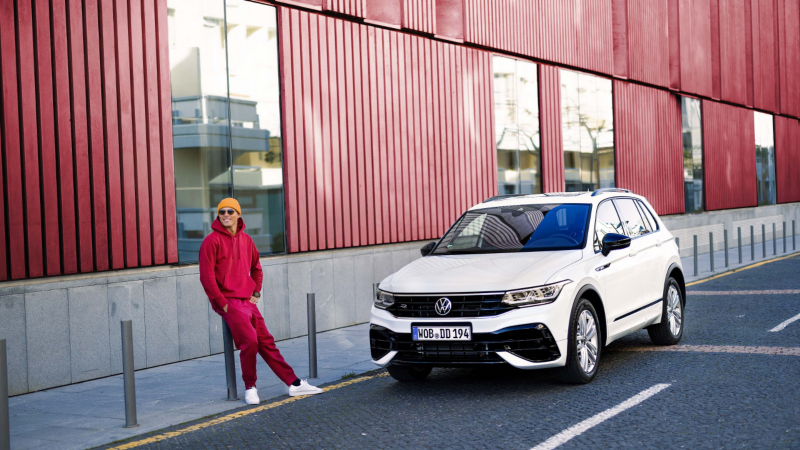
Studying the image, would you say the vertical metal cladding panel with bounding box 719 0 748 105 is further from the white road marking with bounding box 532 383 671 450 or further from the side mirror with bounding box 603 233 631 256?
the white road marking with bounding box 532 383 671 450

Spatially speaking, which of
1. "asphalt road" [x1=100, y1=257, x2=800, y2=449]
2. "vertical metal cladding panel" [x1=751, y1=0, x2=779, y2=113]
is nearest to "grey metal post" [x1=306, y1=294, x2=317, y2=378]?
"asphalt road" [x1=100, y1=257, x2=800, y2=449]

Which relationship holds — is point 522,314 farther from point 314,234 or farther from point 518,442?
point 314,234

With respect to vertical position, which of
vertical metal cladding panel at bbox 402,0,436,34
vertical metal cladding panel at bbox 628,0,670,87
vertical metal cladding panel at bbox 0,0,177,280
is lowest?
vertical metal cladding panel at bbox 0,0,177,280

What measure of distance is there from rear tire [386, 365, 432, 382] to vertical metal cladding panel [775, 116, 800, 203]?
2922 centimetres

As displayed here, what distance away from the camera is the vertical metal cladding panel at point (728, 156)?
26.1m

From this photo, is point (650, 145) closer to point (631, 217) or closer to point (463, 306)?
point (631, 217)

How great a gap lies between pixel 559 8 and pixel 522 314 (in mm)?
13387

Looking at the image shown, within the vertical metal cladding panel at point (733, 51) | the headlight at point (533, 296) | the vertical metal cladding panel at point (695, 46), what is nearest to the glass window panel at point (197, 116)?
the headlight at point (533, 296)

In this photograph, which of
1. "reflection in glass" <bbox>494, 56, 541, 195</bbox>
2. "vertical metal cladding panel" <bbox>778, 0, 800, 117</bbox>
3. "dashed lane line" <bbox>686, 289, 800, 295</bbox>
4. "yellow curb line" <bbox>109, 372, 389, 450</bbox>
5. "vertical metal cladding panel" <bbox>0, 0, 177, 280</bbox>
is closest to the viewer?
"yellow curb line" <bbox>109, 372, 389, 450</bbox>

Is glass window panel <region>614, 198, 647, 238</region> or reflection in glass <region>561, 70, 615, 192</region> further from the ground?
reflection in glass <region>561, 70, 615, 192</region>

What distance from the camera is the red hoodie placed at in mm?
6742

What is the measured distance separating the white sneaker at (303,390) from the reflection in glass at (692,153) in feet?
64.0

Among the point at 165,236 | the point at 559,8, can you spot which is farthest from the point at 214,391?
the point at 559,8

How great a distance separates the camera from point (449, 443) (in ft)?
17.5
